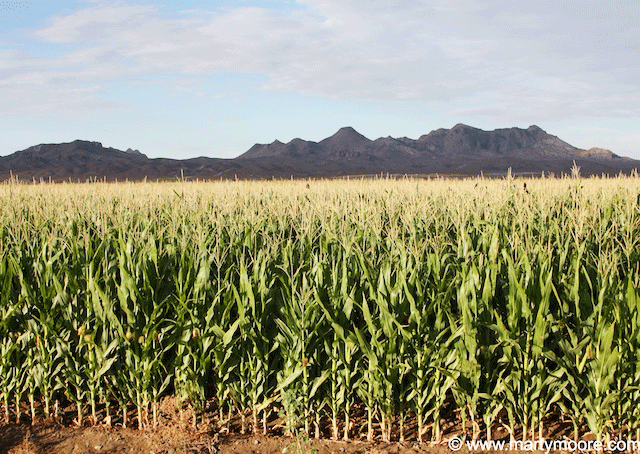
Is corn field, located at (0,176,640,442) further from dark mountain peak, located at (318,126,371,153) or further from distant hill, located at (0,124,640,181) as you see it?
dark mountain peak, located at (318,126,371,153)

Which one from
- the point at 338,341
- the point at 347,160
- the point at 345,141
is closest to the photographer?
the point at 338,341

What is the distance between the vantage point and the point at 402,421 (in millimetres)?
4234

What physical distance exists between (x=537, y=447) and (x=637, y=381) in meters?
0.86

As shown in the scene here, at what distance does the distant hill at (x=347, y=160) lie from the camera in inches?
3706

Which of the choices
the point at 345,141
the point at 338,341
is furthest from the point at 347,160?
the point at 338,341

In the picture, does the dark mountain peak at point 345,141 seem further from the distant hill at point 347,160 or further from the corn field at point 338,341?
the corn field at point 338,341

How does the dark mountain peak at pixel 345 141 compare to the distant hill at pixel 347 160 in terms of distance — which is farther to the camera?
the dark mountain peak at pixel 345 141

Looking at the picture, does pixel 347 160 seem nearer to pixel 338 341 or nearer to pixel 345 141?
pixel 345 141

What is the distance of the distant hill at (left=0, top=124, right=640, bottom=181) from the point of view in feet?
309

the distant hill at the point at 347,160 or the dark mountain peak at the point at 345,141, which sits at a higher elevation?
the dark mountain peak at the point at 345,141

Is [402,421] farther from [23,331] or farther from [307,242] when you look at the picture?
[23,331]

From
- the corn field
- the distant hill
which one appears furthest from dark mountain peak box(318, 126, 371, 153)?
the corn field

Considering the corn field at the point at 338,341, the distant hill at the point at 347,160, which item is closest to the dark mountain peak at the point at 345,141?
the distant hill at the point at 347,160

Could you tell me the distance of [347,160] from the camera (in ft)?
416
